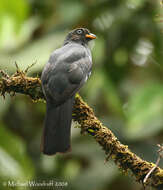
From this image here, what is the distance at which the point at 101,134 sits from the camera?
3.52m

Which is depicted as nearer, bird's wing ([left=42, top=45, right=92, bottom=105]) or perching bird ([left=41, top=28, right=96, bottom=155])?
perching bird ([left=41, top=28, right=96, bottom=155])

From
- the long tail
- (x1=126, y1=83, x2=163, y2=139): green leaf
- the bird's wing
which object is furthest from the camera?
(x1=126, y1=83, x2=163, y2=139): green leaf

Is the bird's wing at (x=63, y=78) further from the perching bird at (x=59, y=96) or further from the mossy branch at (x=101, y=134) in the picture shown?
the mossy branch at (x=101, y=134)

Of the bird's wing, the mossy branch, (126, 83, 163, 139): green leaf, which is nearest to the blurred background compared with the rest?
(126, 83, 163, 139): green leaf

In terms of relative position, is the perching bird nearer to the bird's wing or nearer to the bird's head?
the bird's wing

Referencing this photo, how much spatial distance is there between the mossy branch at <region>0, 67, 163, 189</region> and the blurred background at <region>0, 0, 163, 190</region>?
0.80 m

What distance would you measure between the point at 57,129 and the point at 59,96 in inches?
11.7

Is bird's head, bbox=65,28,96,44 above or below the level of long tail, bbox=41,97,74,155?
above

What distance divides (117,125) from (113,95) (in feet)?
1.67

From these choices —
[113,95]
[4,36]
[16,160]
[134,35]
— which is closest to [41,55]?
[4,36]

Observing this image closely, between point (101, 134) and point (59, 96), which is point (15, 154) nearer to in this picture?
point (59, 96)

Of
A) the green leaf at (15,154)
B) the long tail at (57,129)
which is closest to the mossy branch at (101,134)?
the long tail at (57,129)

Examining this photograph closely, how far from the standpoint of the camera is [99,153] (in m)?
5.54

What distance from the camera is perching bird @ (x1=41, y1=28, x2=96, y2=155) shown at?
3.64 m
